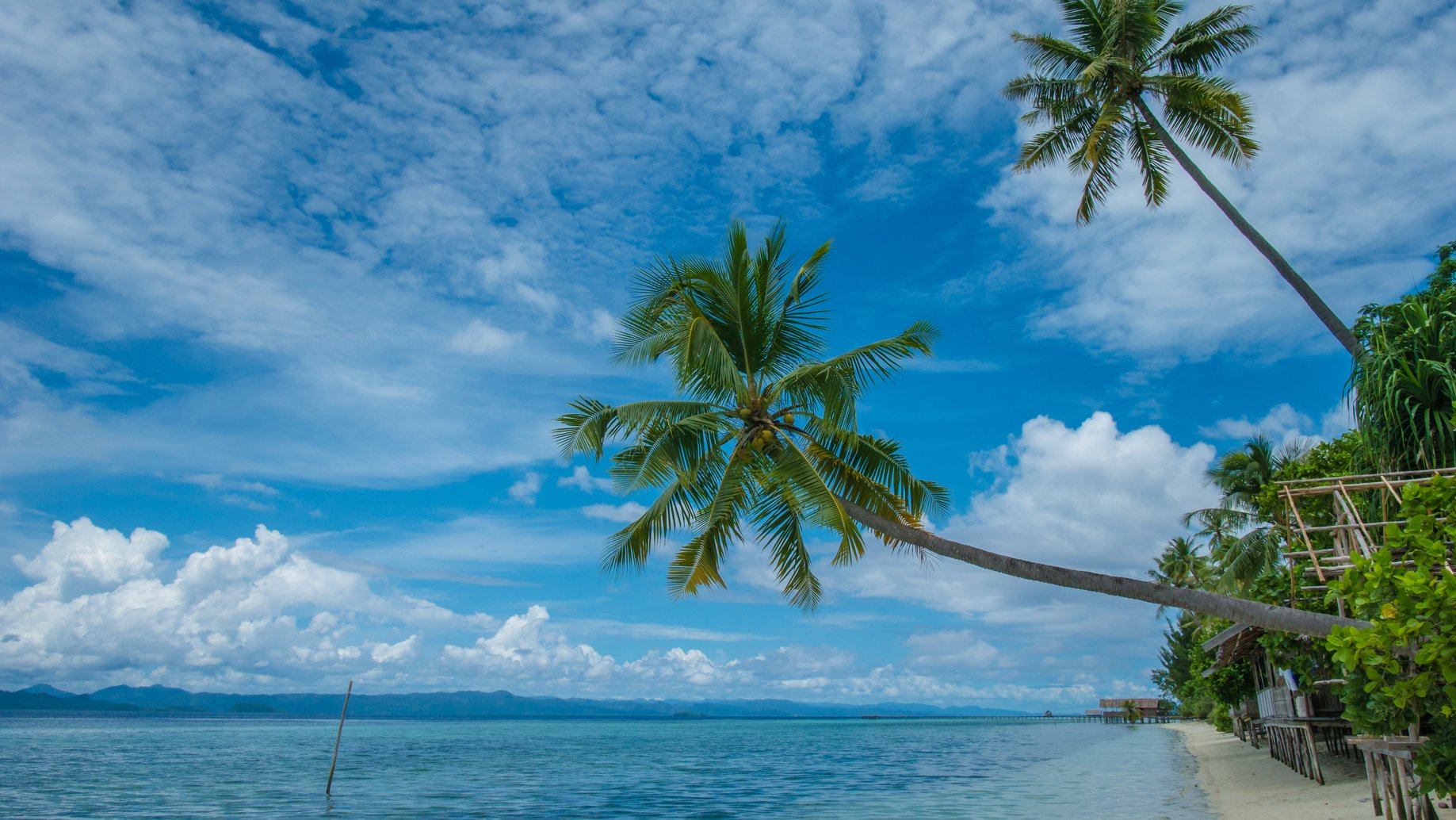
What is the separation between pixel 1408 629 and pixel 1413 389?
6368 millimetres

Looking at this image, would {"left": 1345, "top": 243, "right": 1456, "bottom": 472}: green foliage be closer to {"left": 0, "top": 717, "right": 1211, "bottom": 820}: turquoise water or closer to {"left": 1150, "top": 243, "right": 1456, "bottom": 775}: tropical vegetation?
{"left": 1150, "top": 243, "right": 1456, "bottom": 775}: tropical vegetation

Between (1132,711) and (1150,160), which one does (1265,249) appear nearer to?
(1150,160)

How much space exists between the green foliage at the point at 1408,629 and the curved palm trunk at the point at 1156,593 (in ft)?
1.64

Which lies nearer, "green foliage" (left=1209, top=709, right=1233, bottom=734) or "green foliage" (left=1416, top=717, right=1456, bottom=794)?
"green foliage" (left=1416, top=717, right=1456, bottom=794)

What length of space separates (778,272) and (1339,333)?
7.83 meters

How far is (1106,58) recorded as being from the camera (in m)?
13.1

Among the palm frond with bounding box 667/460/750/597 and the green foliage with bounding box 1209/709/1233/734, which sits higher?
the palm frond with bounding box 667/460/750/597

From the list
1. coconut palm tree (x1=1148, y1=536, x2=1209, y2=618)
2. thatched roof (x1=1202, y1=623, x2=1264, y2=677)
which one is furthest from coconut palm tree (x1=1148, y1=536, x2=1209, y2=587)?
thatched roof (x1=1202, y1=623, x2=1264, y2=677)

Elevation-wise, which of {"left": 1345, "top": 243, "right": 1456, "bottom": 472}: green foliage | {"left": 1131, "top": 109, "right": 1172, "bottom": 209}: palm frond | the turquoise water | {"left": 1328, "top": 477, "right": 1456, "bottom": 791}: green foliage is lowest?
the turquoise water

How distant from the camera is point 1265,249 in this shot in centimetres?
1263

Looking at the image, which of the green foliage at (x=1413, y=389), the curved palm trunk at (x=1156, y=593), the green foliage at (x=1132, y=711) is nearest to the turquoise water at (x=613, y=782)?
the green foliage at (x=1413, y=389)

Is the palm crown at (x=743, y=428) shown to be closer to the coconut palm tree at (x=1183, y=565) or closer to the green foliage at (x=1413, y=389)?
the green foliage at (x=1413, y=389)

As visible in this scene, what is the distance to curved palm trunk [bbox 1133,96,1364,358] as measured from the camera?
479 inches

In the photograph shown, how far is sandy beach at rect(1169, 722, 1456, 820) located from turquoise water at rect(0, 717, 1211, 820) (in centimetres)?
66
